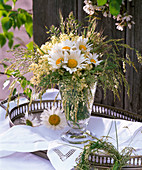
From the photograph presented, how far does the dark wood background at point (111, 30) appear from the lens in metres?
1.52

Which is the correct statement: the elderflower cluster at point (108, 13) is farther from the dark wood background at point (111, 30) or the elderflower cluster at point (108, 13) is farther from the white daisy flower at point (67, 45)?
the white daisy flower at point (67, 45)

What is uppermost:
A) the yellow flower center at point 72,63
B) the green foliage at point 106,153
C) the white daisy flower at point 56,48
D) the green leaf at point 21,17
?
the green leaf at point 21,17

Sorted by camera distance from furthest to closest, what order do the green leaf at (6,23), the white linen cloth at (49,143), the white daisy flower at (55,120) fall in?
the green leaf at (6,23) → the white daisy flower at (55,120) → the white linen cloth at (49,143)

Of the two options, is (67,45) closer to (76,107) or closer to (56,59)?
(56,59)

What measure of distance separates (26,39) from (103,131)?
187cm

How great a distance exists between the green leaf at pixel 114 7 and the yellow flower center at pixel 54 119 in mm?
617

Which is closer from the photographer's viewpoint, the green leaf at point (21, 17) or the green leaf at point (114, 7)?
the green leaf at point (114, 7)

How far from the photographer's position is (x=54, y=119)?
122 cm

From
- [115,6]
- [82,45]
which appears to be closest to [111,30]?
[115,6]

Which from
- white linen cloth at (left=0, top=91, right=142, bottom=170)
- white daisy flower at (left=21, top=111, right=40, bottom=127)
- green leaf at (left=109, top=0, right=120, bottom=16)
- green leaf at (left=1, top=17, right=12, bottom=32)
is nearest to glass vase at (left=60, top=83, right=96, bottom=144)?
white linen cloth at (left=0, top=91, right=142, bottom=170)

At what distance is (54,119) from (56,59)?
0.35 metres

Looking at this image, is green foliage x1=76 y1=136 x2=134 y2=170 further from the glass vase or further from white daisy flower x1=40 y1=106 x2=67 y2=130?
white daisy flower x1=40 y1=106 x2=67 y2=130

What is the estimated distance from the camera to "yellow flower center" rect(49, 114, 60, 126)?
122 cm

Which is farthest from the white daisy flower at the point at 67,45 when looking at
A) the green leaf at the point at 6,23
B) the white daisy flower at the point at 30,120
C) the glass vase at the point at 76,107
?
the green leaf at the point at 6,23
